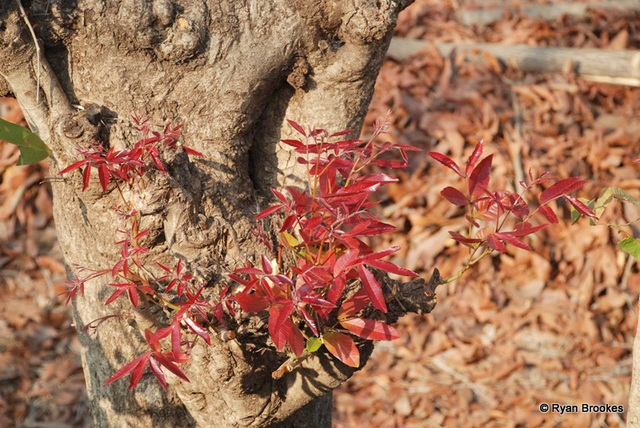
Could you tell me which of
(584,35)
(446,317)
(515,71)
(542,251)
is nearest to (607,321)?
(542,251)

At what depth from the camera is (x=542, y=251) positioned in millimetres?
3363

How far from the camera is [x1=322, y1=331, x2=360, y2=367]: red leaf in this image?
1.18m

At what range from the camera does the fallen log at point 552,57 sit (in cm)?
392

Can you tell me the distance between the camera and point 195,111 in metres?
1.41

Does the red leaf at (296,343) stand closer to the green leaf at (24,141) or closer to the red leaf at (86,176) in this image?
the red leaf at (86,176)

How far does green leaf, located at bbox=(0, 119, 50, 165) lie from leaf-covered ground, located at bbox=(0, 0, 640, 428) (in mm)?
2167

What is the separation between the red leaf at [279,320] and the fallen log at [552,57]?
349 centimetres

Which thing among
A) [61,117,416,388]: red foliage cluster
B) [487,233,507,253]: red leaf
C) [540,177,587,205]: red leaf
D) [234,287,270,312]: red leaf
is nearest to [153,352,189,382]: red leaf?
[61,117,416,388]: red foliage cluster

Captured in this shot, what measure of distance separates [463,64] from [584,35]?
101 centimetres

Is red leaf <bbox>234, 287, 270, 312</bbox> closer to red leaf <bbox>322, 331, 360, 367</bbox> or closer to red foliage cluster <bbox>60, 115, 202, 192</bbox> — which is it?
red leaf <bbox>322, 331, 360, 367</bbox>

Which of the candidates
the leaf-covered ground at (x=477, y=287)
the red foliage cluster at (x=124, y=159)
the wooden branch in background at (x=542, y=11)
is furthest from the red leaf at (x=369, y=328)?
the wooden branch in background at (x=542, y=11)

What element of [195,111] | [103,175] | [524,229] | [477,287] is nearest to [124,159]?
[103,175]

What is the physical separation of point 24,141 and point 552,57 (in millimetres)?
3587

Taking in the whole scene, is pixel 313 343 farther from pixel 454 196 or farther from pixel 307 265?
pixel 454 196
